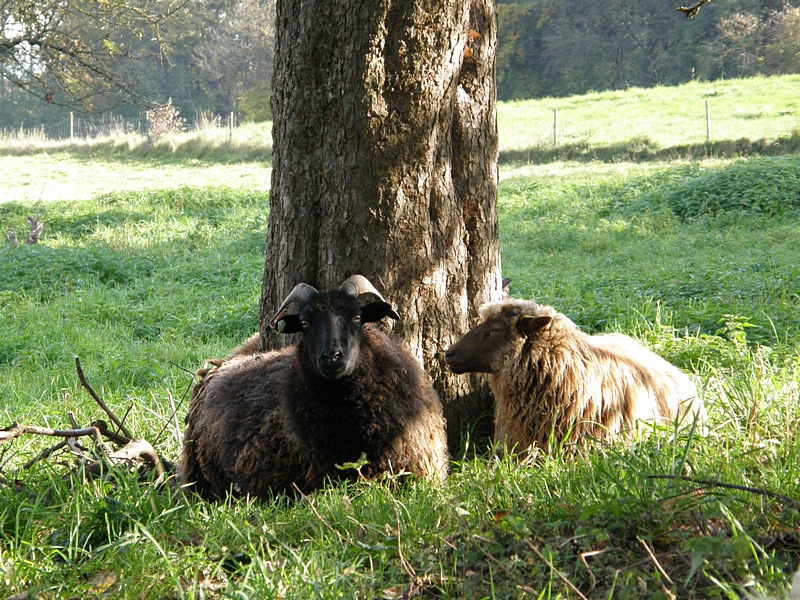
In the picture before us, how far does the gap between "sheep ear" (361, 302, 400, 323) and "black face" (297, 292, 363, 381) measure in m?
0.06

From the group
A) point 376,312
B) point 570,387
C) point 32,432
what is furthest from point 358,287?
point 32,432

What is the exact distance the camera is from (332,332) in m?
4.19

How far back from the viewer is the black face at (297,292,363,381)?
162 inches

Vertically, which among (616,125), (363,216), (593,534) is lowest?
(593,534)

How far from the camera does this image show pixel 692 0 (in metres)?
44.8

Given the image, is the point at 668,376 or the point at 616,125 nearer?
the point at 668,376

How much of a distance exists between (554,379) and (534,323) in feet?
1.23

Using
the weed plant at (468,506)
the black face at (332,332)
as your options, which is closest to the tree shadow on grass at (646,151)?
the weed plant at (468,506)

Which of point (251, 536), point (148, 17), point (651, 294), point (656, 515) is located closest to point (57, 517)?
point (251, 536)

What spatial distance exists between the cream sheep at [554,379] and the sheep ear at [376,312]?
1.72 ft

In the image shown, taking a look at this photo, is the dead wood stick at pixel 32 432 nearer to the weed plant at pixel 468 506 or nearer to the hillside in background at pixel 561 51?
the weed plant at pixel 468 506

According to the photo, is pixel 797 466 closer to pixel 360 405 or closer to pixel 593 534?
pixel 593 534

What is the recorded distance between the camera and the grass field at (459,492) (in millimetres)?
2871

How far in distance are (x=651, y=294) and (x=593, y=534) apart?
21.8 feet
